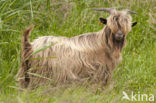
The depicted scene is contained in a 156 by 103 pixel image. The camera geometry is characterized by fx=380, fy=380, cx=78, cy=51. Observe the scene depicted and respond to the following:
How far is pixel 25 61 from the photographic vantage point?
5.61m

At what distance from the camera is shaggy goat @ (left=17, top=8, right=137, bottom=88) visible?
18.6 ft

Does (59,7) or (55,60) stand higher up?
(59,7)

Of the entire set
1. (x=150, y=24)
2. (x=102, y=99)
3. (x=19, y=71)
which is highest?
(x=150, y=24)

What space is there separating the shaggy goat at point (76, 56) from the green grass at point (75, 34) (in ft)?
0.74

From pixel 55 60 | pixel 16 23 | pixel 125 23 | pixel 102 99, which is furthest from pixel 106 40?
pixel 16 23

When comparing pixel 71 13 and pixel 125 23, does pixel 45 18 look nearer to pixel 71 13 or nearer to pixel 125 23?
pixel 71 13

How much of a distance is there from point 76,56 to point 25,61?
872 millimetres

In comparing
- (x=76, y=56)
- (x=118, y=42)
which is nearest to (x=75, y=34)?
(x=118, y=42)

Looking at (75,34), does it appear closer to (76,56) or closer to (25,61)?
(76,56)

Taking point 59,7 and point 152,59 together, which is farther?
point 59,7

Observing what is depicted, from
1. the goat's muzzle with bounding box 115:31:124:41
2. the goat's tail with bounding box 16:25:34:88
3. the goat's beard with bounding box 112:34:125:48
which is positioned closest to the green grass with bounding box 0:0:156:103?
the goat's tail with bounding box 16:25:34:88

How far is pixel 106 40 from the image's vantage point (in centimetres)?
638

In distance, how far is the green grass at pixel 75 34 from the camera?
17.1 feet

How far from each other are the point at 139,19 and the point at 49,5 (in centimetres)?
208
